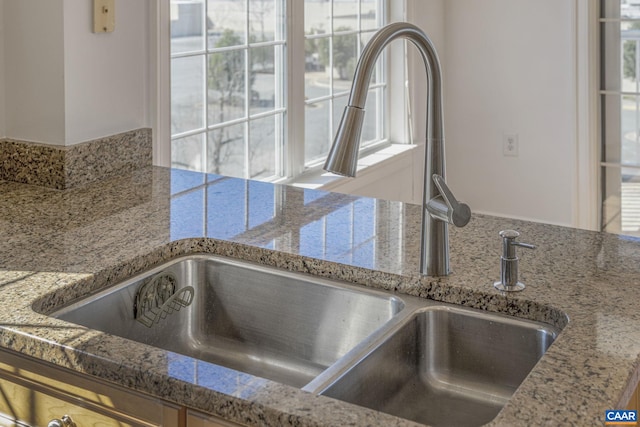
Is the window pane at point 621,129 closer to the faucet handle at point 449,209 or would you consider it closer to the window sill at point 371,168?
the window sill at point 371,168

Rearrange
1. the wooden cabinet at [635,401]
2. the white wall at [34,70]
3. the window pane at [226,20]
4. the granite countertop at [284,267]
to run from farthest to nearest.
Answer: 1. the window pane at [226,20]
2. the white wall at [34,70]
3. the wooden cabinet at [635,401]
4. the granite countertop at [284,267]

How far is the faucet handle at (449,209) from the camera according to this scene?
1.25 metres

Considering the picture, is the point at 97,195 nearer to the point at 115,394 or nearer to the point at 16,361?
the point at 16,361

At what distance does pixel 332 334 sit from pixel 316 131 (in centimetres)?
194

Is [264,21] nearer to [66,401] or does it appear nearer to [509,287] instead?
[509,287]

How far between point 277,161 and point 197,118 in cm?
45

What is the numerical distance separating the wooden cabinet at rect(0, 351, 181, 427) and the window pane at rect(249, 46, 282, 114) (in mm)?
1819

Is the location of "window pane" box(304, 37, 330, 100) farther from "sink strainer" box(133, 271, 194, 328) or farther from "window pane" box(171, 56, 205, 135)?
"sink strainer" box(133, 271, 194, 328)

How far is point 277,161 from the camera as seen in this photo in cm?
304

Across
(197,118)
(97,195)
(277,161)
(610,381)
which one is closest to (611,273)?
(610,381)

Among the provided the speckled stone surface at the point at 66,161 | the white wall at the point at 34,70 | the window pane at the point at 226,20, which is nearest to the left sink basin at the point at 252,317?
the speckled stone surface at the point at 66,161

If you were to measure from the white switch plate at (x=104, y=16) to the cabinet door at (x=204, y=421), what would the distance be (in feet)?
3.99

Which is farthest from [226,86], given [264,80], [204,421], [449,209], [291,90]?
[204,421]

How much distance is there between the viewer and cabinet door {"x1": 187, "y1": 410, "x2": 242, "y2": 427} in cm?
99
